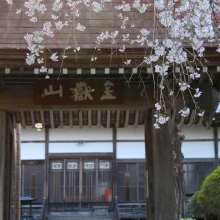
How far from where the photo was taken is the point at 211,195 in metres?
12.4

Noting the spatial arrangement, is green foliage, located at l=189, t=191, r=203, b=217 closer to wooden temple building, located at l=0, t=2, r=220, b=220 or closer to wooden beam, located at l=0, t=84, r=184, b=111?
wooden temple building, located at l=0, t=2, r=220, b=220

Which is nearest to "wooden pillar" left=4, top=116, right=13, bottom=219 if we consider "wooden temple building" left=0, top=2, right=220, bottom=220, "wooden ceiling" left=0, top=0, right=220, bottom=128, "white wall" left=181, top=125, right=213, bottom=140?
"wooden temple building" left=0, top=2, right=220, bottom=220

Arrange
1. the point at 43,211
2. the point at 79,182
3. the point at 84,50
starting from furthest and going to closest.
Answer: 1. the point at 79,182
2. the point at 43,211
3. the point at 84,50

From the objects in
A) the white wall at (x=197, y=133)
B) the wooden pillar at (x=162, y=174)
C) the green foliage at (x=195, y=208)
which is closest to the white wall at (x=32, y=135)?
the white wall at (x=197, y=133)

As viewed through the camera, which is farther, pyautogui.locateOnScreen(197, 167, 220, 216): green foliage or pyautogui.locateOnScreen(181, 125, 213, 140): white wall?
pyautogui.locateOnScreen(181, 125, 213, 140): white wall

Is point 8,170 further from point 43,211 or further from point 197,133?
point 197,133

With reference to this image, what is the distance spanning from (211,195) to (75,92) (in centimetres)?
605

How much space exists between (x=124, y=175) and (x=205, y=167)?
2786 millimetres

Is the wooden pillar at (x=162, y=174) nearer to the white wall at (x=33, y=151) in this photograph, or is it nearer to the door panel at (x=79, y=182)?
the door panel at (x=79, y=182)

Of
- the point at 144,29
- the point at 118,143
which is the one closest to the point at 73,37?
the point at 144,29

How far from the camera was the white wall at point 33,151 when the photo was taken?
670 inches

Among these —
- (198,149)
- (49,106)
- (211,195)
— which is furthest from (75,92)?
(198,149)

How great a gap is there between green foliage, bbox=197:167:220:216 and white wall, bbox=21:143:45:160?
21.1ft

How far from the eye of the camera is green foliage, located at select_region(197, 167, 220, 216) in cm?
1228
